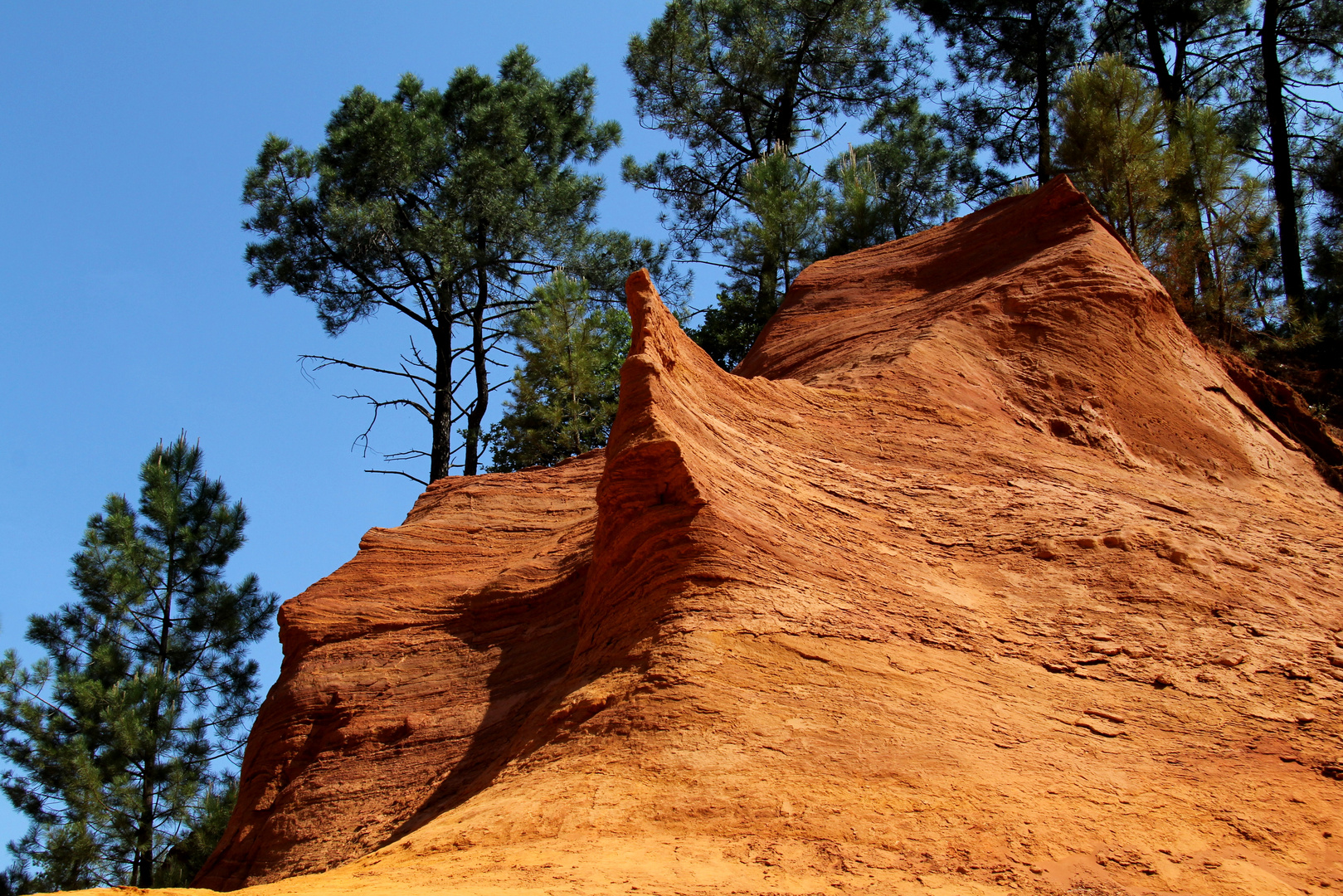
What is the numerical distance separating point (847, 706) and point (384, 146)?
18614 millimetres

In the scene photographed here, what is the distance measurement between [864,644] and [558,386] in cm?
1426

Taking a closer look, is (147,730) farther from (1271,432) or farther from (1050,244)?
(1271,432)

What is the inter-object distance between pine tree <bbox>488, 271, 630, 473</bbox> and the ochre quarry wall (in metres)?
8.44

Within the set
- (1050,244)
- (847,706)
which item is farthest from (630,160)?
(847,706)

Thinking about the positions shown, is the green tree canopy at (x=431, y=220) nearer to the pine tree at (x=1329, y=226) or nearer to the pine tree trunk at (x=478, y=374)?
the pine tree trunk at (x=478, y=374)

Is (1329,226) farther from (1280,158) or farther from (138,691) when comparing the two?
(138,691)

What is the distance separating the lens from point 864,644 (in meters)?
6.31

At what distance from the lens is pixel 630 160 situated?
25.6 meters

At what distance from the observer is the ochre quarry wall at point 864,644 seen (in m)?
5.07

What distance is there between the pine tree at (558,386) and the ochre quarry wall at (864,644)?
332 inches

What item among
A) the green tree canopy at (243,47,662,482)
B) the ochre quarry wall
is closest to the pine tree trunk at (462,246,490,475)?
the green tree canopy at (243,47,662,482)

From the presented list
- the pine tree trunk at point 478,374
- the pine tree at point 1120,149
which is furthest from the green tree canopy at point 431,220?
the pine tree at point 1120,149

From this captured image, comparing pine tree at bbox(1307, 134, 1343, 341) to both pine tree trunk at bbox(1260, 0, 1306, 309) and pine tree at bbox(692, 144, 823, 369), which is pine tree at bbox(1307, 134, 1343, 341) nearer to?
pine tree trunk at bbox(1260, 0, 1306, 309)

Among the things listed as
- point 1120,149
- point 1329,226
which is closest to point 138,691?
point 1120,149
